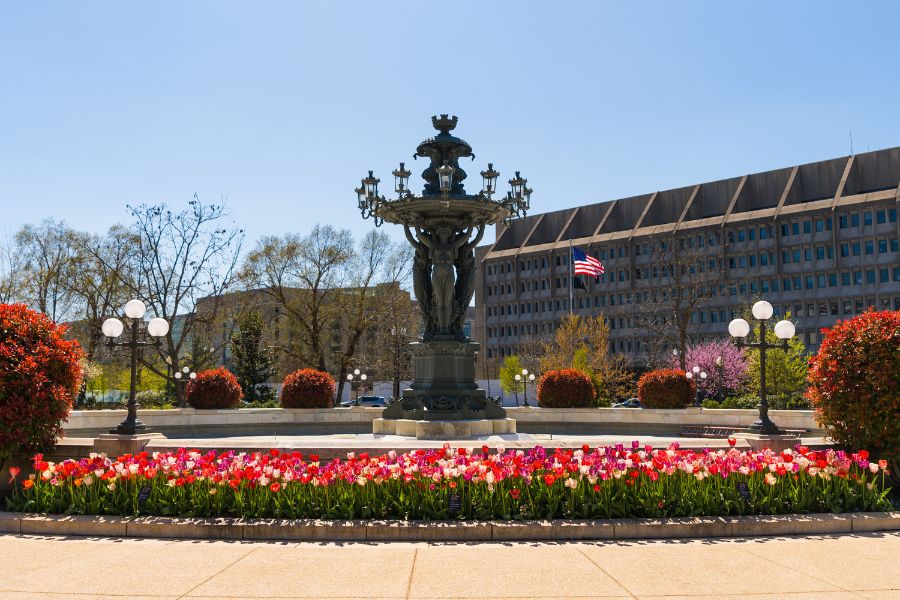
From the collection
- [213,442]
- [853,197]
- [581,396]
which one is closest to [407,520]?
[213,442]

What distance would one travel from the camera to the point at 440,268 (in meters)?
20.0

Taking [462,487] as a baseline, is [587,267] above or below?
above

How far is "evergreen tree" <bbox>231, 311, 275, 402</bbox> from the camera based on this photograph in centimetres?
5134

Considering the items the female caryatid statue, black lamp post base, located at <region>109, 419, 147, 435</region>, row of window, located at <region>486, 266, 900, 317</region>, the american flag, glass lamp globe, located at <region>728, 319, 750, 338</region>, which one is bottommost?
black lamp post base, located at <region>109, 419, 147, 435</region>

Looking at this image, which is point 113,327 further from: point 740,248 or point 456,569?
point 740,248

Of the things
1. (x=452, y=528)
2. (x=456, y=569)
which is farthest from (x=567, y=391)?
(x=456, y=569)

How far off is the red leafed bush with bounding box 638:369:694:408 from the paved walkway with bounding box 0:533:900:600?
17.6 m

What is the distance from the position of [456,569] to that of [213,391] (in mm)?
21771

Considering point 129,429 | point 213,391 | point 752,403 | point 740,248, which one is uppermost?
point 740,248

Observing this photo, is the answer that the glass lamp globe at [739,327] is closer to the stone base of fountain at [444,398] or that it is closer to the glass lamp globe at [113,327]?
the stone base of fountain at [444,398]

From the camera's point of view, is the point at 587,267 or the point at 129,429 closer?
the point at 129,429

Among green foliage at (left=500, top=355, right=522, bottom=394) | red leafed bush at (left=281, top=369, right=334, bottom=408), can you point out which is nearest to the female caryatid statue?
red leafed bush at (left=281, top=369, right=334, bottom=408)

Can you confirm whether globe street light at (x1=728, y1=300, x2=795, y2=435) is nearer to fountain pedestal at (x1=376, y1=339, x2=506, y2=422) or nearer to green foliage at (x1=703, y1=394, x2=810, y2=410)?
fountain pedestal at (x1=376, y1=339, x2=506, y2=422)

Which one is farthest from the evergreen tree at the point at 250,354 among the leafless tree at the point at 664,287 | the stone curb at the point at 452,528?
the stone curb at the point at 452,528
